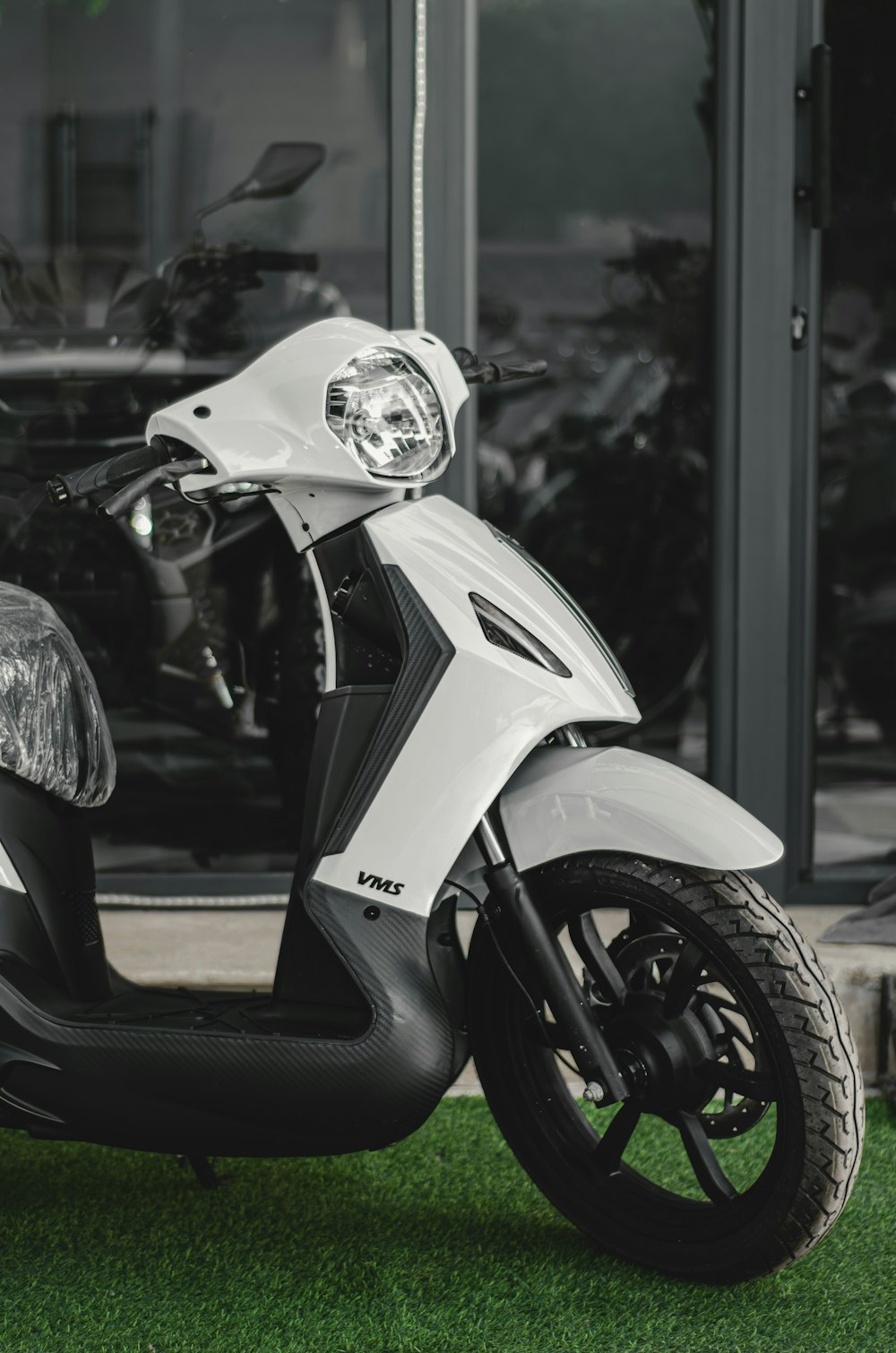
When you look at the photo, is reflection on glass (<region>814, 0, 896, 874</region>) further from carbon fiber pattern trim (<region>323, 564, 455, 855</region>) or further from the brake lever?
the brake lever

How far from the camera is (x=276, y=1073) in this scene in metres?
1.41

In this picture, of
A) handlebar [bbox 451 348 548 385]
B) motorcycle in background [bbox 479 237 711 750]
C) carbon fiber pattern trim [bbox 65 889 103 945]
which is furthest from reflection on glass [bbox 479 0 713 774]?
carbon fiber pattern trim [bbox 65 889 103 945]

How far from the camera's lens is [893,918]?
2369 millimetres

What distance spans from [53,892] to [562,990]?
0.65 meters

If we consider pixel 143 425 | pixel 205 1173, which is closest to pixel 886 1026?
pixel 205 1173

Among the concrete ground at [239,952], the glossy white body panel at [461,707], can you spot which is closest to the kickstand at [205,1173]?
the concrete ground at [239,952]

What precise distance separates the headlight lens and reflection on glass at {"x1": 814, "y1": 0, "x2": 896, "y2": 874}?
1868 mm

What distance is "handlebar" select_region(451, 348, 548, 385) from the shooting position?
1.63m

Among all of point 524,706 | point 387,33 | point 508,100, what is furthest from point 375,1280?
point 508,100

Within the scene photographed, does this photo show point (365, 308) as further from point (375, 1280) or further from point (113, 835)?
point (375, 1280)

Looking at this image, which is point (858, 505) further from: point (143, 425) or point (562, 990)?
point (562, 990)

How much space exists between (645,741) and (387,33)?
2.10 m

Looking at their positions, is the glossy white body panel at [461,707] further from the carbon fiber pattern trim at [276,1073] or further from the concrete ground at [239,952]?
the concrete ground at [239,952]

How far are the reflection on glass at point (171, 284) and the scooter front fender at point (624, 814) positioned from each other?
4.61ft
